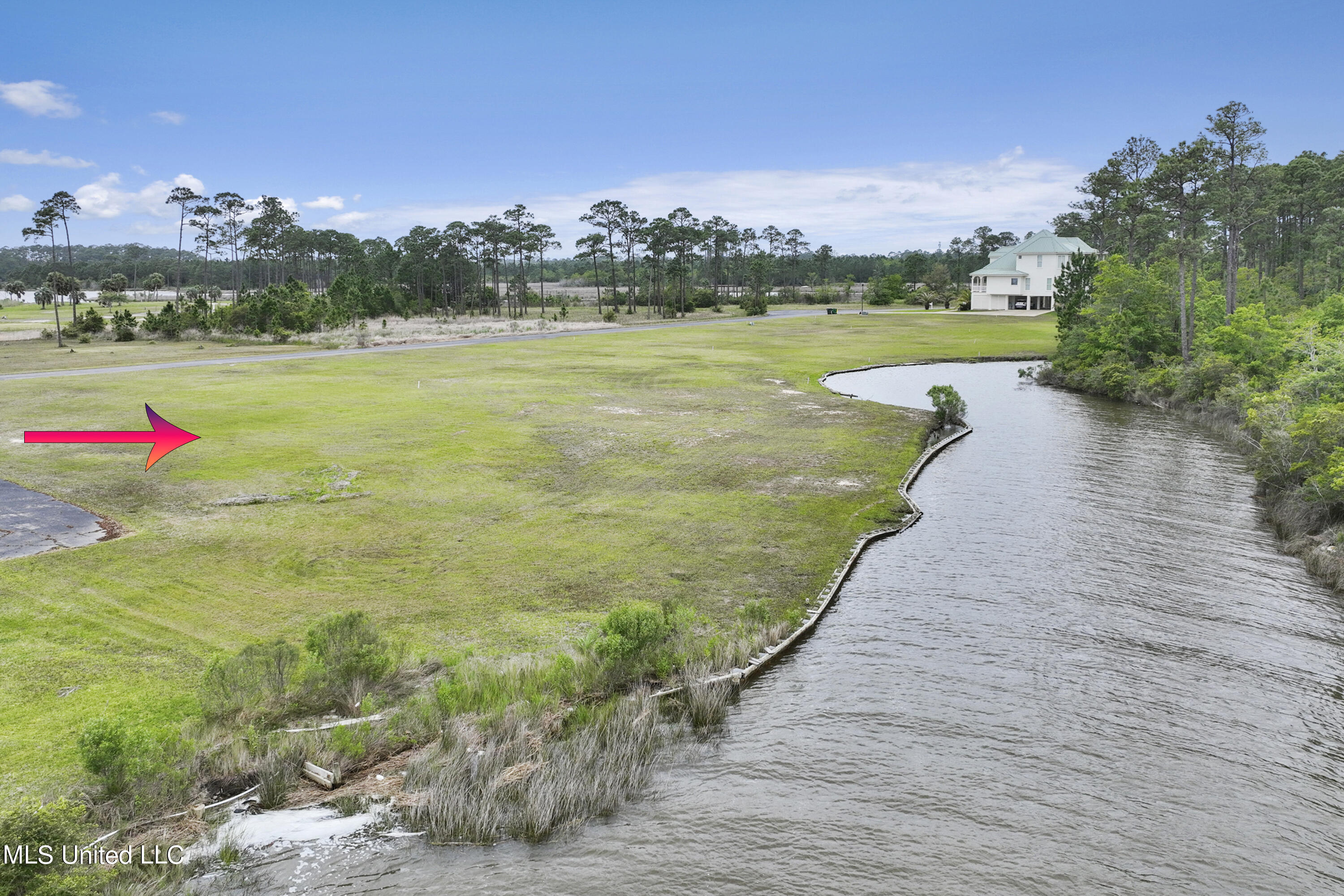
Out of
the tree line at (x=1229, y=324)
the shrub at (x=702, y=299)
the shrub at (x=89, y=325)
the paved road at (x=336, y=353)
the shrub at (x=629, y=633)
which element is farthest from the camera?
the shrub at (x=702, y=299)

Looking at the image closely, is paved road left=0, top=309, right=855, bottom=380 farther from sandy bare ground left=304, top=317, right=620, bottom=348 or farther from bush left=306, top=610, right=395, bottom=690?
bush left=306, top=610, right=395, bottom=690

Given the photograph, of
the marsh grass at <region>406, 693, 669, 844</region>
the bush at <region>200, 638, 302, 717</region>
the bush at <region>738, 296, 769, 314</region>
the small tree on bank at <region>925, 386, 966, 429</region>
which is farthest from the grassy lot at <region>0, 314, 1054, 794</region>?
the bush at <region>738, 296, 769, 314</region>

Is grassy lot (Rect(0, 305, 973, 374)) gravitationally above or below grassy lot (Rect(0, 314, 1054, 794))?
above

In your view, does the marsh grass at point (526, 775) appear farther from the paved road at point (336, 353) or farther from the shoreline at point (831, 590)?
the paved road at point (336, 353)

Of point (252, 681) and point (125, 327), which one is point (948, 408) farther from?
point (125, 327)

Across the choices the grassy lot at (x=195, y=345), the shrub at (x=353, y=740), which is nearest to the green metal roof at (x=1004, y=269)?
the grassy lot at (x=195, y=345)

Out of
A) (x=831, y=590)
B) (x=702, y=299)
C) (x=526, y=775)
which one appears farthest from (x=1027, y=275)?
(x=526, y=775)

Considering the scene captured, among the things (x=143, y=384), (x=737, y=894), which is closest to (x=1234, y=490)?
(x=737, y=894)
